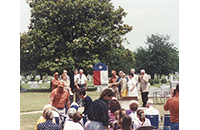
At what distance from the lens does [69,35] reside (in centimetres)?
2717

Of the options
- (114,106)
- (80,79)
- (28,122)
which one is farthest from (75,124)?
(80,79)

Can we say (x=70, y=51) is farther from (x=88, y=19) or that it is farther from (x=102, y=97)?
(x=102, y=97)

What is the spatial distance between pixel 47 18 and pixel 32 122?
17.5 m

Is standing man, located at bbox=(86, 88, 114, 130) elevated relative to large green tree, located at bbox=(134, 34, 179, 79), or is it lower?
lower

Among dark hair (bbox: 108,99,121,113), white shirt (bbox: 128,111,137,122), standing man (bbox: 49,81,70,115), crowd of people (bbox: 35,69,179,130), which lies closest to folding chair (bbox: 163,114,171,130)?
crowd of people (bbox: 35,69,179,130)

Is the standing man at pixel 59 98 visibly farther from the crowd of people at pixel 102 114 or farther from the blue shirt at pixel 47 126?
the blue shirt at pixel 47 126

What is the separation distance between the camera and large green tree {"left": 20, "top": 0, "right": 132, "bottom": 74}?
25562 millimetres

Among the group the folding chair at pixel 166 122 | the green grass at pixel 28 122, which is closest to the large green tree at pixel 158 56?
the green grass at pixel 28 122

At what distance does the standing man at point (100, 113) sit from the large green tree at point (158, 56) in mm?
37351

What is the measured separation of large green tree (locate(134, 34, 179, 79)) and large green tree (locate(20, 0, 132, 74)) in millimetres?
16886

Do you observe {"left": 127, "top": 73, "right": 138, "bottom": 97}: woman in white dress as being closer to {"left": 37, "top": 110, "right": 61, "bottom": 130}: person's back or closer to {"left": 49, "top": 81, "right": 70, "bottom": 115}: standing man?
{"left": 49, "top": 81, "right": 70, "bottom": 115}: standing man

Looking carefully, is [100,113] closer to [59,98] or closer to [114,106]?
[114,106]

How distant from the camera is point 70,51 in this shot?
85.6 ft

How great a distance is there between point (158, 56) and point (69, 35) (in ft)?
65.1
